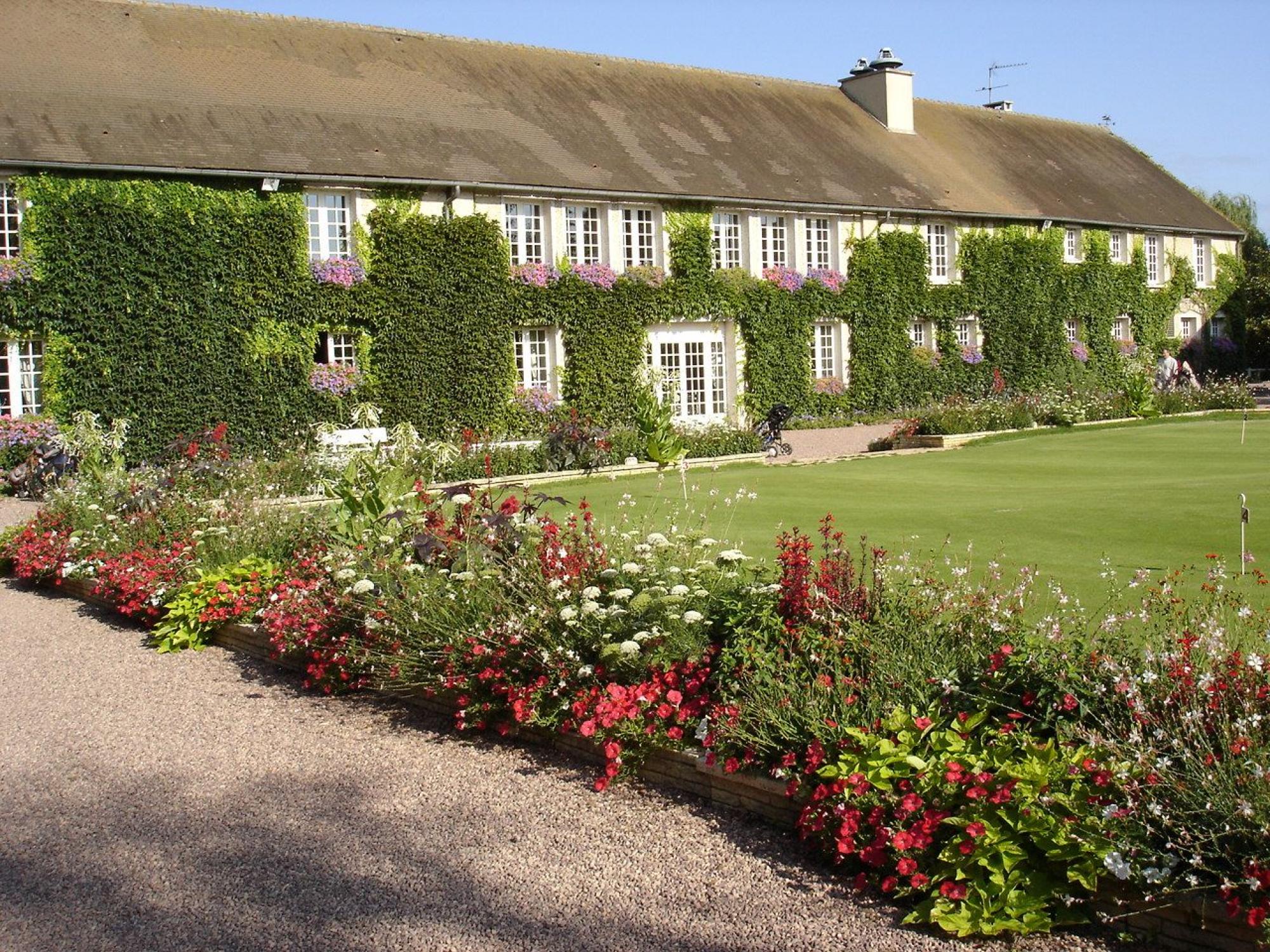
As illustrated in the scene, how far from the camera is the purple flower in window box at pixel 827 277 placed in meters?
30.6

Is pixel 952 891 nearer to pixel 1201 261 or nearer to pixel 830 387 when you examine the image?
pixel 830 387

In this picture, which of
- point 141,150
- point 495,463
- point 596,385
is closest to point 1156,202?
point 596,385

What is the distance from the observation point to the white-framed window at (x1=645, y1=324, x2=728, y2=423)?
28.4m

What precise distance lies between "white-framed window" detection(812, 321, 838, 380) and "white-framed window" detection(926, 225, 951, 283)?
3.78 meters

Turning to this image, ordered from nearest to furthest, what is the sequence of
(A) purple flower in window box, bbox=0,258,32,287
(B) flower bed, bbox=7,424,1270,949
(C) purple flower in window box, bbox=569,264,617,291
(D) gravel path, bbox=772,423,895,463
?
(B) flower bed, bbox=7,424,1270,949 < (A) purple flower in window box, bbox=0,258,32,287 < (D) gravel path, bbox=772,423,895,463 < (C) purple flower in window box, bbox=569,264,617,291

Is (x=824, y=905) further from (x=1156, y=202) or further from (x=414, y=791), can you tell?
(x=1156, y=202)

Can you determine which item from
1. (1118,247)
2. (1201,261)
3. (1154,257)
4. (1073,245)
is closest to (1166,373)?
(1073,245)

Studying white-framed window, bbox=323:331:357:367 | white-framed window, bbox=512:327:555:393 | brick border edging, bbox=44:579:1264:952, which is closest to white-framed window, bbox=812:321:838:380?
white-framed window, bbox=512:327:555:393

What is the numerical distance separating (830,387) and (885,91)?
9.78 m

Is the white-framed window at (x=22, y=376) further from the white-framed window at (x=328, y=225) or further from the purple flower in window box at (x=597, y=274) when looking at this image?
the purple flower in window box at (x=597, y=274)

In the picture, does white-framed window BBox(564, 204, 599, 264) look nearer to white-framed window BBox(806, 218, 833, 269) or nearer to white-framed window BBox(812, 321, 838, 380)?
white-framed window BBox(806, 218, 833, 269)

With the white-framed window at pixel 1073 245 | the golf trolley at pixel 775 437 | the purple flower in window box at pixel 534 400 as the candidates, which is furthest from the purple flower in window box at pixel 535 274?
the white-framed window at pixel 1073 245

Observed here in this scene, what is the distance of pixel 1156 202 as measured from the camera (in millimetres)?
39875

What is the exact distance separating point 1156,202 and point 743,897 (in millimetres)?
39790
